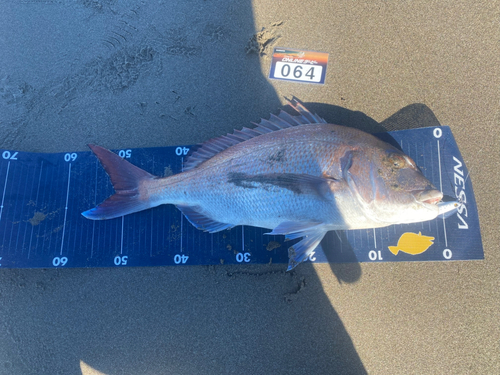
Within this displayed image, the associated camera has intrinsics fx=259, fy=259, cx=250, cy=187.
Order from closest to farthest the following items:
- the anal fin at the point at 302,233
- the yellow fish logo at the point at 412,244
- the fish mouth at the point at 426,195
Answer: the fish mouth at the point at 426,195
the anal fin at the point at 302,233
the yellow fish logo at the point at 412,244

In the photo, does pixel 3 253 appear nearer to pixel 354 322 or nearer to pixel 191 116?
pixel 191 116

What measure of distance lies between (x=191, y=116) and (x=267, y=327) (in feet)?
5.62

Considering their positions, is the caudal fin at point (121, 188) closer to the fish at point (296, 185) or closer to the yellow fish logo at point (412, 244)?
the fish at point (296, 185)

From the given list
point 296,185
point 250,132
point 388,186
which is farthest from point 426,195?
point 250,132

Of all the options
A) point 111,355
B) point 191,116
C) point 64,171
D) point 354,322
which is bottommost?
point 111,355

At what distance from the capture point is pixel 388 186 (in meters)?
1.48

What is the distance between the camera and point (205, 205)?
1.78m

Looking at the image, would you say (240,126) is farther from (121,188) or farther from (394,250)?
(394,250)

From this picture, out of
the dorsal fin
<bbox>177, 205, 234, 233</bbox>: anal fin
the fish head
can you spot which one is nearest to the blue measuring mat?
<bbox>177, 205, 234, 233</bbox>: anal fin

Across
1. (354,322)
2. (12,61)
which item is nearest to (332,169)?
(354,322)

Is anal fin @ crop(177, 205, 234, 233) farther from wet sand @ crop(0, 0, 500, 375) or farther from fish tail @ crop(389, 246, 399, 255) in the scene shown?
fish tail @ crop(389, 246, 399, 255)

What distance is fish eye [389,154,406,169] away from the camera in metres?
1.51

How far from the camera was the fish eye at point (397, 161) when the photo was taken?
1.51m

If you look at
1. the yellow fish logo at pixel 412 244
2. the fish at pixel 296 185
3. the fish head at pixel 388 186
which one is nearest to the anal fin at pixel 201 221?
the fish at pixel 296 185
